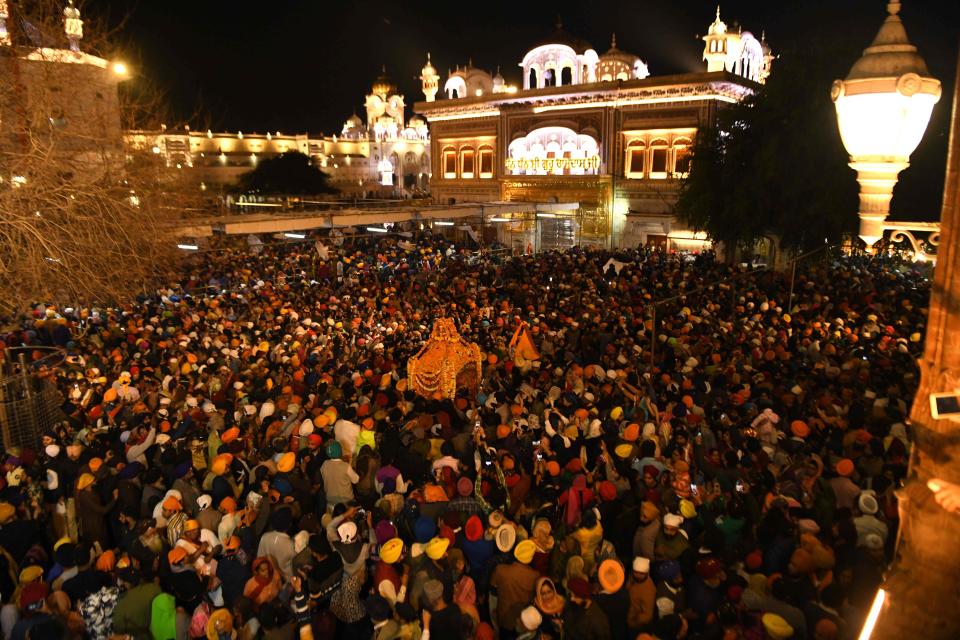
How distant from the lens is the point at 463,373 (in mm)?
9234

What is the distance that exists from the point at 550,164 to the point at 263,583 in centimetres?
2731

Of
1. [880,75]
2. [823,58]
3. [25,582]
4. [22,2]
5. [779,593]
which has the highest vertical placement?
[823,58]

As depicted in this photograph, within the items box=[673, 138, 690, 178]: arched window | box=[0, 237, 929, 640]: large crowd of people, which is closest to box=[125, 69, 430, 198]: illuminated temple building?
box=[673, 138, 690, 178]: arched window

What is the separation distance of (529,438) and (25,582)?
14.8 ft

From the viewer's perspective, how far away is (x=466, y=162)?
3459 centimetres

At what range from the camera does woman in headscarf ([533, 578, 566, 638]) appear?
4309 mm

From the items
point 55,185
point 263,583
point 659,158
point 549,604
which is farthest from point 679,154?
point 263,583

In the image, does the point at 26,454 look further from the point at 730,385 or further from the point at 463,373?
the point at 730,385

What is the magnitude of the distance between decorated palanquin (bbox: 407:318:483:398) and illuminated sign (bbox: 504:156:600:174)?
21045 millimetres

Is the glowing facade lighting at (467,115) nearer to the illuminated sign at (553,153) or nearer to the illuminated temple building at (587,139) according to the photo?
the illuminated temple building at (587,139)

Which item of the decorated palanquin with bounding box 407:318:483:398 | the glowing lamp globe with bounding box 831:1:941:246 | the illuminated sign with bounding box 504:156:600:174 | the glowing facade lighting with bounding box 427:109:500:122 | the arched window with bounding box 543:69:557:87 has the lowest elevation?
the decorated palanquin with bounding box 407:318:483:398

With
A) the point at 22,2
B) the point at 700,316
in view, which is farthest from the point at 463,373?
the point at 22,2

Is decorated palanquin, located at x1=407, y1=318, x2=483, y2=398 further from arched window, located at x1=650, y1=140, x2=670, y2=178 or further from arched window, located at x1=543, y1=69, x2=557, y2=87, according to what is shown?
arched window, located at x1=543, y1=69, x2=557, y2=87

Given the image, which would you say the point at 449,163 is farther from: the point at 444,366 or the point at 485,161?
the point at 444,366
